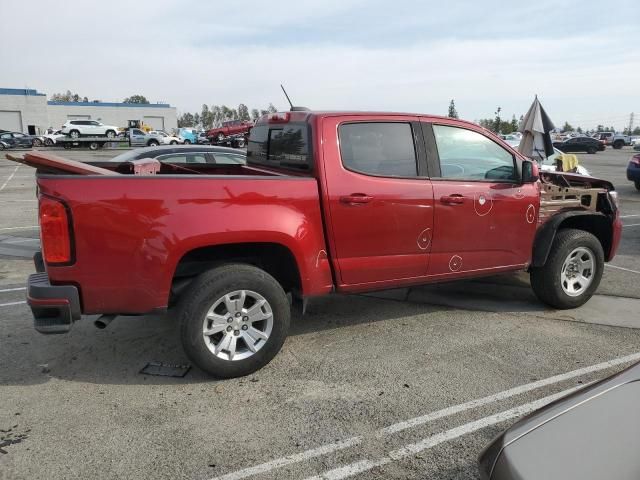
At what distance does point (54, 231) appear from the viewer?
10.5 feet

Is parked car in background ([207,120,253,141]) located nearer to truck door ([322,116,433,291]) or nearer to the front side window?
the front side window

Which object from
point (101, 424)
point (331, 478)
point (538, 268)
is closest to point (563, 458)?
point (331, 478)

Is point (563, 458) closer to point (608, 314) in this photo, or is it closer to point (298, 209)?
point (298, 209)

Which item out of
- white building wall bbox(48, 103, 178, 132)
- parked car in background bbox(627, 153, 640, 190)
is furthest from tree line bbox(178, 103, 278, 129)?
parked car in background bbox(627, 153, 640, 190)

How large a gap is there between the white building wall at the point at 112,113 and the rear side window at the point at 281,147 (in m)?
71.3

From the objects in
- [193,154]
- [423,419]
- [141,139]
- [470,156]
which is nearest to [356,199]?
[470,156]

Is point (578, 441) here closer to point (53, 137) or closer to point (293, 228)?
point (293, 228)

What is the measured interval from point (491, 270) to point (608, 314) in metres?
1.44

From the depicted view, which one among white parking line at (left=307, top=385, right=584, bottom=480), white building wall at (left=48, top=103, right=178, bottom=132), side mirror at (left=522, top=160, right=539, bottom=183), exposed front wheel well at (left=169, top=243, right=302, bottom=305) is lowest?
white parking line at (left=307, top=385, right=584, bottom=480)

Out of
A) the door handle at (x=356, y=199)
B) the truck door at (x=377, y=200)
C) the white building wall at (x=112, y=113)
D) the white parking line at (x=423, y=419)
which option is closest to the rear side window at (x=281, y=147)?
the truck door at (x=377, y=200)

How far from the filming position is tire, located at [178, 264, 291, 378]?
3.54 m

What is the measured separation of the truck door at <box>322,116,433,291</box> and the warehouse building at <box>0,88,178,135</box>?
66188mm

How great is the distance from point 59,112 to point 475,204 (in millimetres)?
74094

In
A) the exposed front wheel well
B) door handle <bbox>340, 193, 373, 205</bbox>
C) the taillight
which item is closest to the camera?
the taillight
